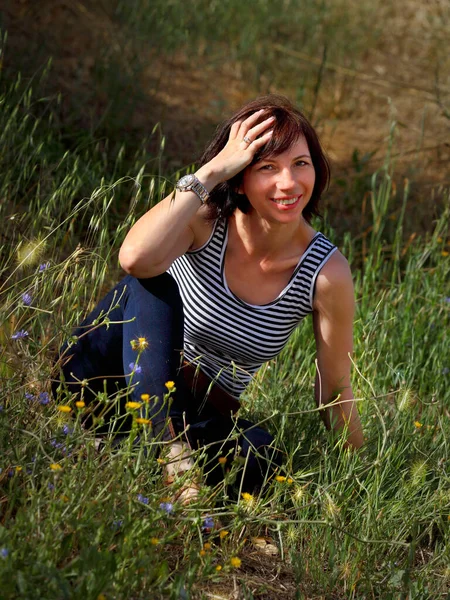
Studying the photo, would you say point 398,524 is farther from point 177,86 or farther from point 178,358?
point 177,86

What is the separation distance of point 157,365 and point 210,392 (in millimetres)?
390

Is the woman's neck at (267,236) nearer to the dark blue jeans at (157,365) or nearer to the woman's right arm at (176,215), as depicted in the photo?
→ the woman's right arm at (176,215)

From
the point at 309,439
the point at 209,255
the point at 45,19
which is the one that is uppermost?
the point at 45,19

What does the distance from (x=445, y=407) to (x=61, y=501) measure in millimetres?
1813

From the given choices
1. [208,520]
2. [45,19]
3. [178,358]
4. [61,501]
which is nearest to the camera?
[61,501]

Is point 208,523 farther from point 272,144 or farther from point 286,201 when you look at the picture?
point 272,144

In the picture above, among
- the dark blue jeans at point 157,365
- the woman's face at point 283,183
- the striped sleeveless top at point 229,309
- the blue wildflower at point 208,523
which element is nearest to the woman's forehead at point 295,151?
the woman's face at point 283,183

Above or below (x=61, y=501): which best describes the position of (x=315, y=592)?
below

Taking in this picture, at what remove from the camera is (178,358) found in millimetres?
2404

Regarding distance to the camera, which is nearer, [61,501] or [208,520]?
[61,501]

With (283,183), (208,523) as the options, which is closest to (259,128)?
(283,183)

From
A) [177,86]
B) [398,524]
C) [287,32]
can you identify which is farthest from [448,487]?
[287,32]

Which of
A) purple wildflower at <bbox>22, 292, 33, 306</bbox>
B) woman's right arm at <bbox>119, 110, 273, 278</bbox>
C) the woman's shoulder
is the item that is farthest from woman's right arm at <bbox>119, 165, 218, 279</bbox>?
the woman's shoulder

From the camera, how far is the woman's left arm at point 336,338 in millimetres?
2557
